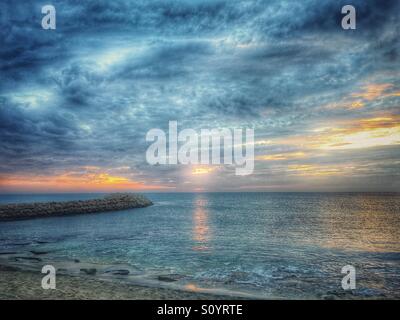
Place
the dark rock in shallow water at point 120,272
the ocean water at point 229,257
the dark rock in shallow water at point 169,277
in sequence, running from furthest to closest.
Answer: the dark rock in shallow water at point 120,272
the dark rock in shallow water at point 169,277
the ocean water at point 229,257

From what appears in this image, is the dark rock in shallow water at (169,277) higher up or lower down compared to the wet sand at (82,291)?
lower down

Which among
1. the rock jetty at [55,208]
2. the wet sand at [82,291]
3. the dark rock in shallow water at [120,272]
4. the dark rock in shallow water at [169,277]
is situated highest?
the wet sand at [82,291]

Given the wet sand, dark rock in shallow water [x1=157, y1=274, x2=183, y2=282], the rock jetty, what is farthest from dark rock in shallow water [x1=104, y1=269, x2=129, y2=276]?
the rock jetty

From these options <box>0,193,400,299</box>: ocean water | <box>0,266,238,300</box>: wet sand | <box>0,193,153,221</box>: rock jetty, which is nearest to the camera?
<box>0,266,238,300</box>: wet sand

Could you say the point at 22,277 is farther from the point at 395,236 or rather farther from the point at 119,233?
the point at 395,236

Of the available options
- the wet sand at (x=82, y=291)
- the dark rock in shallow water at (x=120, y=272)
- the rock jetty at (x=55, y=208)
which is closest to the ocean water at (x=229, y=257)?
the dark rock in shallow water at (x=120, y=272)

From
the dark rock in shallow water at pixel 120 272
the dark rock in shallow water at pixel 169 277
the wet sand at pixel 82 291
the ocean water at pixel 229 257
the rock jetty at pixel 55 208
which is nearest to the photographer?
the wet sand at pixel 82 291

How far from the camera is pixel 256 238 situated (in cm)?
3844

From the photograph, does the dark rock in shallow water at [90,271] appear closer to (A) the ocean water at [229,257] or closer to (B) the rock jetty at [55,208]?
(A) the ocean water at [229,257]

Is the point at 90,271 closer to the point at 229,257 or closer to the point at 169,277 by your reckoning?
the point at 169,277

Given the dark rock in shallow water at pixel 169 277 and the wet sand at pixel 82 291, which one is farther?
the dark rock in shallow water at pixel 169 277

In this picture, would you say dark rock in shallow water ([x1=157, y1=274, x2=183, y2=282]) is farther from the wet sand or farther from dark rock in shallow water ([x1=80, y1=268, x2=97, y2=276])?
dark rock in shallow water ([x1=80, y1=268, x2=97, y2=276])

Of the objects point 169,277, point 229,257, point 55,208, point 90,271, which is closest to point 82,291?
point 90,271
